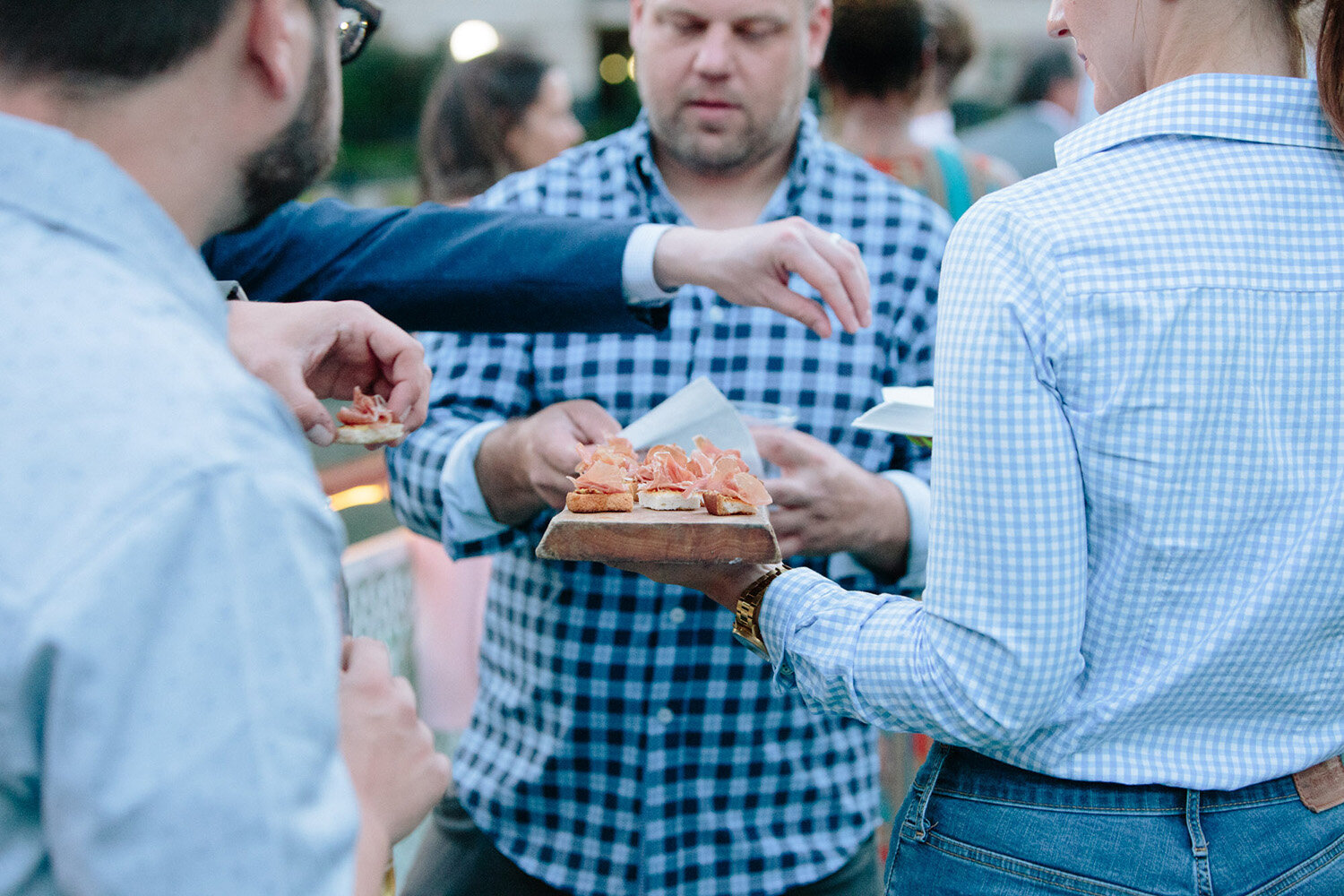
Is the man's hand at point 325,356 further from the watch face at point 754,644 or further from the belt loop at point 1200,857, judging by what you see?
the belt loop at point 1200,857

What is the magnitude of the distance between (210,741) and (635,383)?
5.47ft

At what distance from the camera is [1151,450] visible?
129cm

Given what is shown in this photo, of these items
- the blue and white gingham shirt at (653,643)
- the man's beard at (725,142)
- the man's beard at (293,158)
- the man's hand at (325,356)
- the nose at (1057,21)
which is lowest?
the blue and white gingham shirt at (653,643)

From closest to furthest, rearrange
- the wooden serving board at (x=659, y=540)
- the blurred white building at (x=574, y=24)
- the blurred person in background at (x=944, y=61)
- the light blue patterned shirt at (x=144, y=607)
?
the light blue patterned shirt at (x=144, y=607) → the wooden serving board at (x=659, y=540) → the blurred person in background at (x=944, y=61) → the blurred white building at (x=574, y=24)

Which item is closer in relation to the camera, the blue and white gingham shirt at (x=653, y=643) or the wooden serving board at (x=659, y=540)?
the wooden serving board at (x=659, y=540)

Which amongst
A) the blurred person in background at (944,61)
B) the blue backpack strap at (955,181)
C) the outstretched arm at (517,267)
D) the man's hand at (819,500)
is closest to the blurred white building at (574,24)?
the blurred person in background at (944,61)

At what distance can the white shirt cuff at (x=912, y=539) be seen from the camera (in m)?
2.18

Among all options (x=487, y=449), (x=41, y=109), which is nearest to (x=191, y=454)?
(x=41, y=109)

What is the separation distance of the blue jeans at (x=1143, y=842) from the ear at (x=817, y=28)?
1716mm

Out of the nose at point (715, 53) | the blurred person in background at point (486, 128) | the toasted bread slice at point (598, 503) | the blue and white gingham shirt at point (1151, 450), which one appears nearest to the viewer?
the blue and white gingham shirt at point (1151, 450)

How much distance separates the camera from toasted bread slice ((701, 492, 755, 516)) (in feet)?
5.29

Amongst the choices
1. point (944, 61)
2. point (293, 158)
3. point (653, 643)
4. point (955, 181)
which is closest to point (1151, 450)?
point (293, 158)

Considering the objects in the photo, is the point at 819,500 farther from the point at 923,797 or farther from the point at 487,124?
the point at 487,124

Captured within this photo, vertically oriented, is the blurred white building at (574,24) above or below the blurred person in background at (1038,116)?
below
